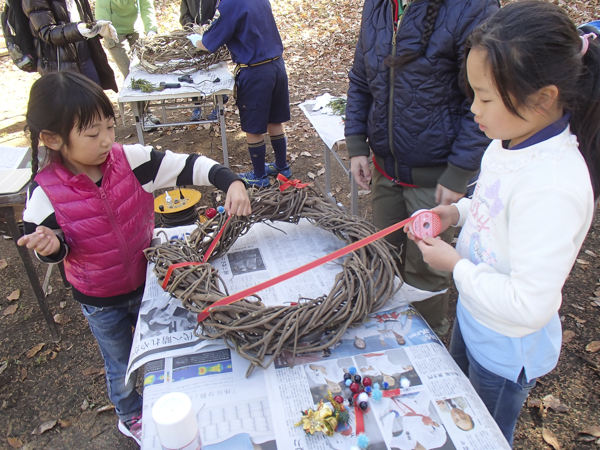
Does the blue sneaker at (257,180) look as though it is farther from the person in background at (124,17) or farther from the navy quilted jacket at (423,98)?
the navy quilted jacket at (423,98)

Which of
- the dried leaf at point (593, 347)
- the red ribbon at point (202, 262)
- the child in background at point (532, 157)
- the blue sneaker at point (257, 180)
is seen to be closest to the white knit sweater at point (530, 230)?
the child in background at point (532, 157)

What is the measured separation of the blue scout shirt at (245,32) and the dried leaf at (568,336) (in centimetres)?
292

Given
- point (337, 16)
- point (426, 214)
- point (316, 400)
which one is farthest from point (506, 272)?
point (337, 16)

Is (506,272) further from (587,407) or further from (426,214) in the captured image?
(587,407)

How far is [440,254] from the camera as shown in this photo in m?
1.12

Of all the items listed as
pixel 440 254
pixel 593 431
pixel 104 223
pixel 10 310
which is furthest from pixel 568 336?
pixel 10 310

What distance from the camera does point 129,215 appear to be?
1.61 m

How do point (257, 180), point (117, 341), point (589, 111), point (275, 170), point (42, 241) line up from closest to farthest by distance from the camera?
point (589, 111) < point (42, 241) < point (117, 341) < point (257, 180) < point (275, 170)

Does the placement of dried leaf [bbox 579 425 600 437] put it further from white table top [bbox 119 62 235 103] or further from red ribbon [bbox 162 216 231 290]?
white table top [bbox 119 62 235 103]

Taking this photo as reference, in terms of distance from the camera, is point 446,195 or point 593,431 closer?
point 446,195

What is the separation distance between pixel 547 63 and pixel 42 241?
1426 mm

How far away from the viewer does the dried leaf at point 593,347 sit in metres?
2.38

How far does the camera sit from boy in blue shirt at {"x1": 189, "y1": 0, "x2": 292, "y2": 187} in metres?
3.48

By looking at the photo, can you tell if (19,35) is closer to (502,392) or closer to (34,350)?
(34,350)
